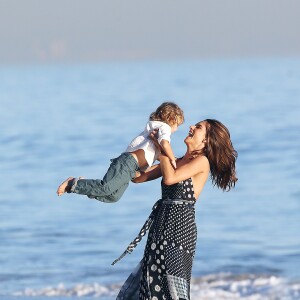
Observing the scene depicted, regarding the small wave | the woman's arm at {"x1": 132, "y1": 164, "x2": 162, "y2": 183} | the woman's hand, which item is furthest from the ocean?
the woman's hand

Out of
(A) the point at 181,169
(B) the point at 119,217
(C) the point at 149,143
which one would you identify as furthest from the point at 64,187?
(B) the point at 119,217

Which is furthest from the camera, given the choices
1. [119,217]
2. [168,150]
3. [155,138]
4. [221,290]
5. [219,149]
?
[119,217]

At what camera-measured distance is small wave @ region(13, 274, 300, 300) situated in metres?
11.6

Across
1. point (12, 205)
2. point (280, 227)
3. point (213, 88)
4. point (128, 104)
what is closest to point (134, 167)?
point (280, 227)

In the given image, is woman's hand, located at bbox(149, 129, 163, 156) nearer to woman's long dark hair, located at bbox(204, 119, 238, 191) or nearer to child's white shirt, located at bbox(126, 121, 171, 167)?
child's white shirt, located at bbox(126, 121, 171, 167)

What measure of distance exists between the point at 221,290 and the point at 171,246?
19.7ft

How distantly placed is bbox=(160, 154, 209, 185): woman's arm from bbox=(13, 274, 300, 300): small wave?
17.9 feet

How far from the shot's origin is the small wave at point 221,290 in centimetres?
1160

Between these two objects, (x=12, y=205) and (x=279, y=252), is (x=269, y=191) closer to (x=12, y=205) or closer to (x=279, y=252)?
(x=12, y=205)

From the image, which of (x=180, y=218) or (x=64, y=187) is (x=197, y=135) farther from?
(x=64, y=187)

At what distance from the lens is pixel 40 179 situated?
26.8 metres

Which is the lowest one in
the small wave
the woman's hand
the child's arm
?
the child's arm

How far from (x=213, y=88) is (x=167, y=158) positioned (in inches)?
2578

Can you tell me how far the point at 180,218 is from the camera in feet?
20.1
